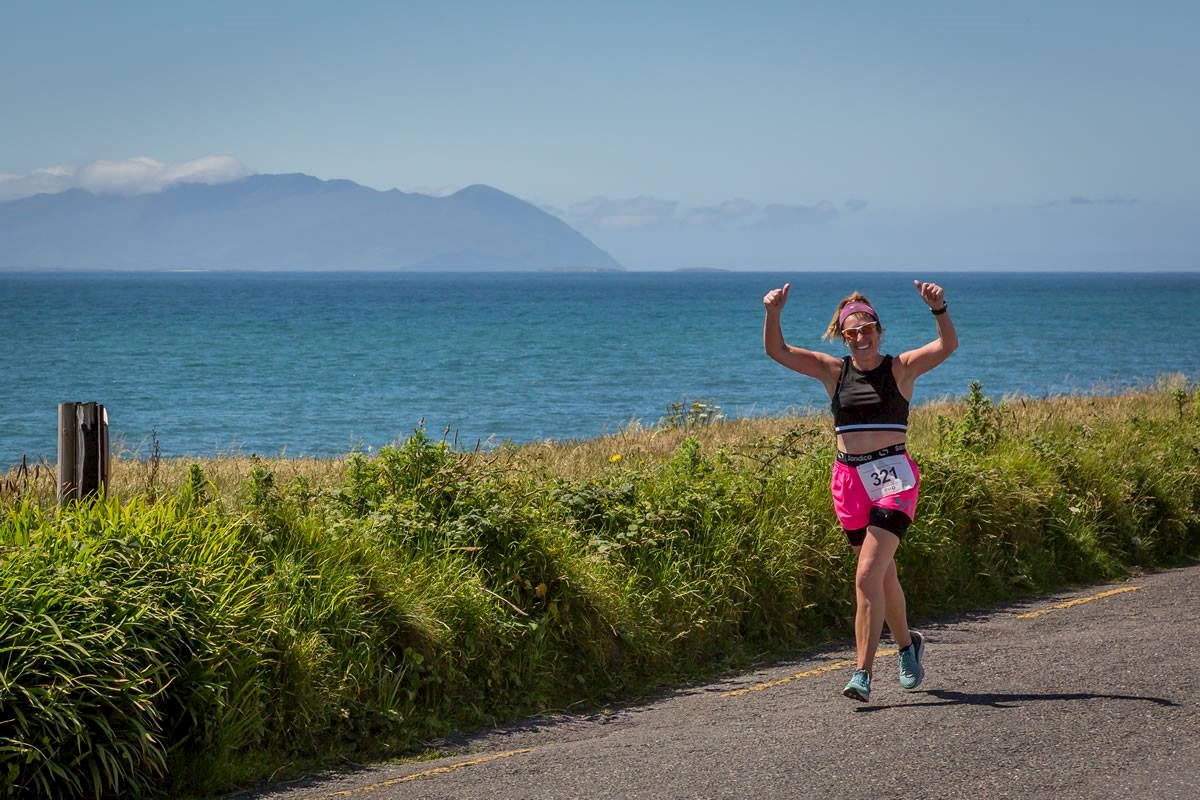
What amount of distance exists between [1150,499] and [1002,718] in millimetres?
6734

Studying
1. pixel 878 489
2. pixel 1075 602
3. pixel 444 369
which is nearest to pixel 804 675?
pixel 878 489

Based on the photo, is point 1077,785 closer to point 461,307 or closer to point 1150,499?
point 1150,499

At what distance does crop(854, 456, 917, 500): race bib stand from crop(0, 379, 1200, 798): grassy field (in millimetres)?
1932

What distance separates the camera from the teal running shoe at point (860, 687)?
6.70 m

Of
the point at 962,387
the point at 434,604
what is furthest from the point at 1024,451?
the point at 962,387

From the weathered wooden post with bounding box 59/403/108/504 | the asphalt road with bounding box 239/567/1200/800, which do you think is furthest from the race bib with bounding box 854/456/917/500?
the weathered wooden post with bounding box 59/403/108/504

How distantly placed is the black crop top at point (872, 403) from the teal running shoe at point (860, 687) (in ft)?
4.25

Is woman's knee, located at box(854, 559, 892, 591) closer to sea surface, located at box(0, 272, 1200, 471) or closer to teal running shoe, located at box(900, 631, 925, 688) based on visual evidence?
teal running shoe, located at box(900, 631, 925, 688)

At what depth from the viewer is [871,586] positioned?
22.2 feet

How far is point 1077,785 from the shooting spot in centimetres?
545

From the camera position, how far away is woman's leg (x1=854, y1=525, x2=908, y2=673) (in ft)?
22.1

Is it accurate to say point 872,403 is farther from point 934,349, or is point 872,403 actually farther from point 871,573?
point 871,573

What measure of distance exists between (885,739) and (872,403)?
5.85 ft

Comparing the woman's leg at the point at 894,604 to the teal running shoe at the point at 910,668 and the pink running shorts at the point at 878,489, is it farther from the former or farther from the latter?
the pink running shorts at the point at 878,489
